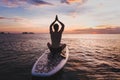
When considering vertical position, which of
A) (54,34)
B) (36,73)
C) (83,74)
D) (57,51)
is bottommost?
(83,74)

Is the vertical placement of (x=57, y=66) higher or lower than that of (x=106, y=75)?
higher

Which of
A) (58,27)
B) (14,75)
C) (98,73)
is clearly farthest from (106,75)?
(14,75)

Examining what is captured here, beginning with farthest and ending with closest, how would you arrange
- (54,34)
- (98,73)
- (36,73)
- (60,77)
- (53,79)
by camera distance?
(98,73), (54,34), (60,77), (53,79), (36,73)

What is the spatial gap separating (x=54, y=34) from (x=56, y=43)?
803 mm

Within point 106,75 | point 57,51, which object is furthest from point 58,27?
point 106,75

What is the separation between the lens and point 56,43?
12477 mm

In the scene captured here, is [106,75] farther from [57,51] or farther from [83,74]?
[57,51]

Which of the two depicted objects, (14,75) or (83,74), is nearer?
(14,75)

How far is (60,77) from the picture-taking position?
1141 cm

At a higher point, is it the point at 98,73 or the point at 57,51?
the point at 57,51

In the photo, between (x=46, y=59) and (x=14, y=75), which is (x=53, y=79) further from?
(x=14, y=75)

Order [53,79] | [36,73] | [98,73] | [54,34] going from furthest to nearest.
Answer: [98,73]
[54,34]
[53,79]
[36,73]

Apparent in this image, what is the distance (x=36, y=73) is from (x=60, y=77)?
2553 millimetres

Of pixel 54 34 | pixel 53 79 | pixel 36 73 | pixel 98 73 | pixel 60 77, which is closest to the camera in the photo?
pixel 36 73
